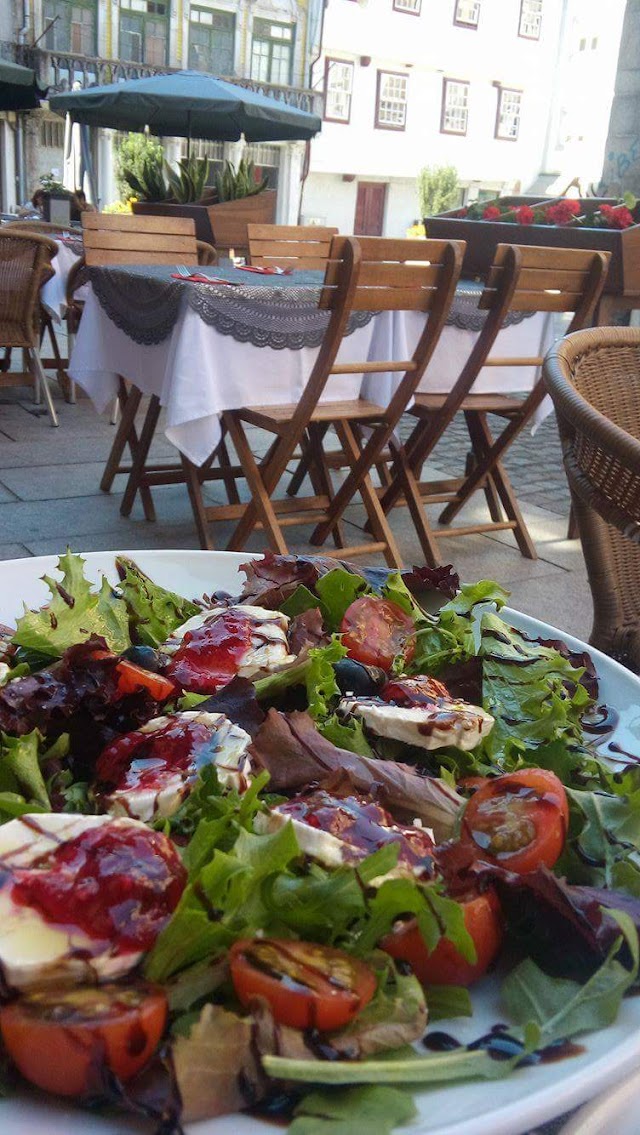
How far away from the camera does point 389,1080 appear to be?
59 centimetres

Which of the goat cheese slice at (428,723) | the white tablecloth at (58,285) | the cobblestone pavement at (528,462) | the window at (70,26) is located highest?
the window at (70,26)

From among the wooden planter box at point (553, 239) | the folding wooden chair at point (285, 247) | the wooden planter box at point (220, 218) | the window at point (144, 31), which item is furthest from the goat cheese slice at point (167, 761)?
the window at point (144, 31)

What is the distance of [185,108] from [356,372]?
814cm

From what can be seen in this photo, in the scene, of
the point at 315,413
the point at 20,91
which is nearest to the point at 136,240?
the point at 315,413

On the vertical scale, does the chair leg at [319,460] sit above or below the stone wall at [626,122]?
below

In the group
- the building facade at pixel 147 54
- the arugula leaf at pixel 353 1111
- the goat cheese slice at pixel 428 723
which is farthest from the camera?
A: the building facade at pixel 147 54

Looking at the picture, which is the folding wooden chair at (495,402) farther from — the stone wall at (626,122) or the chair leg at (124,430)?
the stone wall at (626,122)

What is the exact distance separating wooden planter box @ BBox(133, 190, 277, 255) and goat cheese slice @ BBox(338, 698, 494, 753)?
7.39 meters

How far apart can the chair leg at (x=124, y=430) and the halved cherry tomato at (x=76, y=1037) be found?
411 cm

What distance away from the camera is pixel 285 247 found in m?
5.73

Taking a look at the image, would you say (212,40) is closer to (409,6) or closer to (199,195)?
(409,6)

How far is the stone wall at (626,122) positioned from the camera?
27.9ft

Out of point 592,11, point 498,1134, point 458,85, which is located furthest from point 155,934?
point 592,11

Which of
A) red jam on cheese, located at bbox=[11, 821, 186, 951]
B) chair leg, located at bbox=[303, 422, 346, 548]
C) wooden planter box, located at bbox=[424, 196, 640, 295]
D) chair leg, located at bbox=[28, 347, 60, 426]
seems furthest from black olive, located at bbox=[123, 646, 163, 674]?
chair leg, located at bbox=[28, 347, 60, 426]
